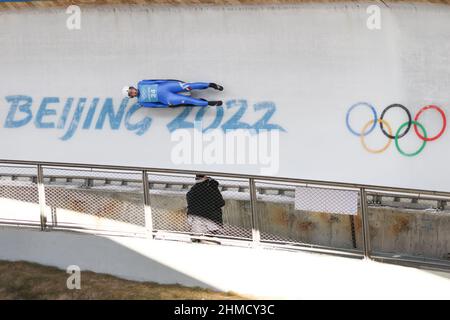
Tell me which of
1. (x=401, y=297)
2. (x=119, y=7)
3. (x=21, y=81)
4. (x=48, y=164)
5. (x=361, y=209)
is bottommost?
(x=401, y=297)

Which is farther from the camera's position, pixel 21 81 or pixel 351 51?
pixel 21 81

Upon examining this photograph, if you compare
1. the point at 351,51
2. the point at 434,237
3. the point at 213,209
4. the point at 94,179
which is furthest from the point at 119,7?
the point at 434,237

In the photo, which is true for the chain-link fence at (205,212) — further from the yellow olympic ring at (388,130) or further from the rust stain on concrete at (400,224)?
the yellow olympic ring at (388,130)

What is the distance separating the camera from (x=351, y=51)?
982cm

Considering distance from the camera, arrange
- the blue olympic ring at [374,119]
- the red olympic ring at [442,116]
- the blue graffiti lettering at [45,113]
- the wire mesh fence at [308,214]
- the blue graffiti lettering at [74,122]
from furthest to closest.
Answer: the blue graffiti lettering at [45,113] < the blue graffiti lettering at [74,122] < the blue olympic ring at [374,119] < the red olympic ring at [442,116] < the wire mesh fence at [308,214]

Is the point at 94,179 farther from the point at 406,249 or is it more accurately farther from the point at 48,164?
the point at 406,249

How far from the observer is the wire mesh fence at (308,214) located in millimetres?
6828

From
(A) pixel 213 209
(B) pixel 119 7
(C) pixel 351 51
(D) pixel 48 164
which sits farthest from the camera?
(B) pixel 119 7

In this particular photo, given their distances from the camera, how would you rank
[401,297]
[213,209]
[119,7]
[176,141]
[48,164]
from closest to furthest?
[401,297]
[213,209]
[48,164]
[176,141]
[119,7]

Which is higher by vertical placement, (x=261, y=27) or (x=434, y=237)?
(x=261, y=27)

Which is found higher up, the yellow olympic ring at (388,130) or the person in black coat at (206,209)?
the yellow olympic ring at (388,130)

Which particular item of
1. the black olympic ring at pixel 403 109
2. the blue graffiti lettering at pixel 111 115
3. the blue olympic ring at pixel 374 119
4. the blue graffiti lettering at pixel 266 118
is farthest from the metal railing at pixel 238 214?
the blue graffiti lettering at pixel 111 115

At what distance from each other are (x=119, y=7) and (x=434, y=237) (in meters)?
5.95

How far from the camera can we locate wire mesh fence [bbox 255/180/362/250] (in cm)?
683
